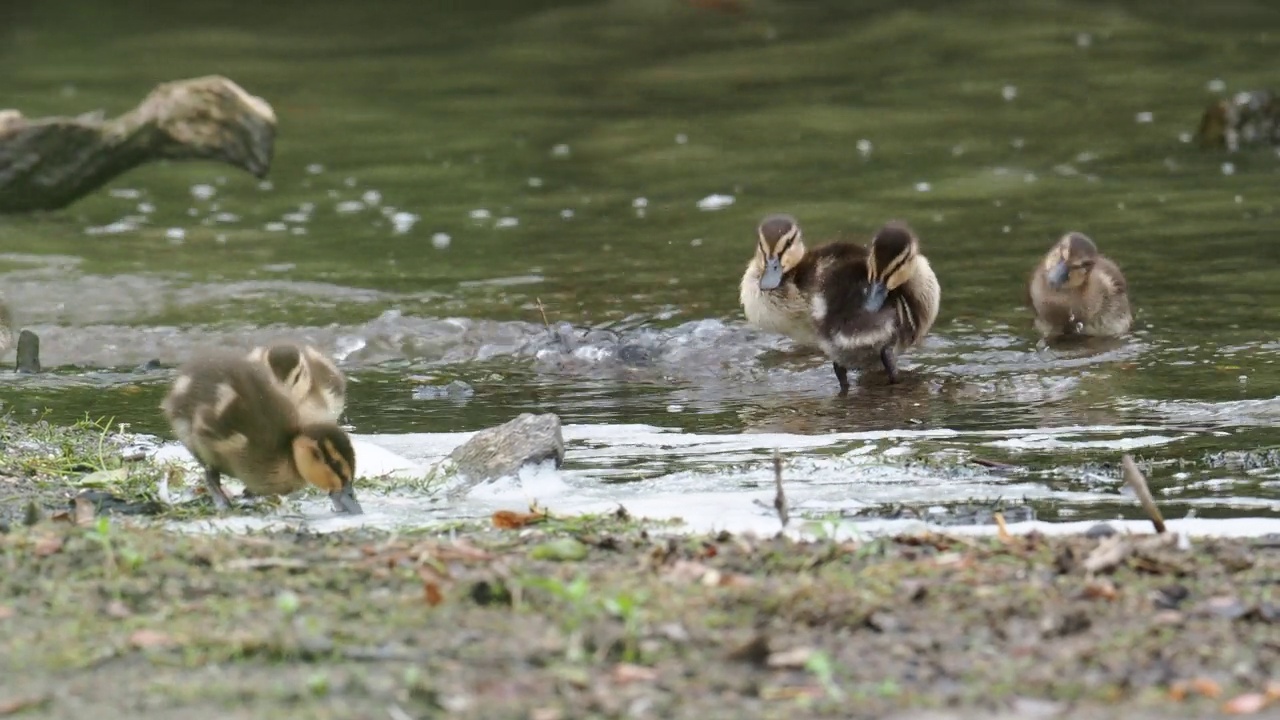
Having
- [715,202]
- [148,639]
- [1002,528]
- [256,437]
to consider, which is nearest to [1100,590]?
[1002,528]

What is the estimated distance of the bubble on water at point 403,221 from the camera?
37.5 feet

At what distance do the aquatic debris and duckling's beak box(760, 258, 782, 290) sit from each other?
11.4ft

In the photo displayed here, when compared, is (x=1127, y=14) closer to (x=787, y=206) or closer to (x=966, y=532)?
(x=787, y=206)

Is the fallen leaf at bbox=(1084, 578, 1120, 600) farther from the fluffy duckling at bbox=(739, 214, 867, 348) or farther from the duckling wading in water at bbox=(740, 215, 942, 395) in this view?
the fluffy duckling at bbox=(739, 214, 867, 348)

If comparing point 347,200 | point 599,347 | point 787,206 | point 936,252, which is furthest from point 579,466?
point 347,200

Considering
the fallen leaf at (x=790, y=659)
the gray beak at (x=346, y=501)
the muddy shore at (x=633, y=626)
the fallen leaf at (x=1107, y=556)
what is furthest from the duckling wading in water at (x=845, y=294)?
the fallen leaf at (x=790, y=659)

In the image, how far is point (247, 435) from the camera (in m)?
5.41

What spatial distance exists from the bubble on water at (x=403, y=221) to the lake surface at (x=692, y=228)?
6 cm

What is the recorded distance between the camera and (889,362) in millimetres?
7934

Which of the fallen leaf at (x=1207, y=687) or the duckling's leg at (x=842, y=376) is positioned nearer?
the fallen leaf at (x=1207, y=687)

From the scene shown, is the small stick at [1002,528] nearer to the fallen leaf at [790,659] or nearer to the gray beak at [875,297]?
the fallen leaf at [790,659]

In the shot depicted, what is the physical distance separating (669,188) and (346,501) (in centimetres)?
715

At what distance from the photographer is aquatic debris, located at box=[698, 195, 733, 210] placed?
11703mm

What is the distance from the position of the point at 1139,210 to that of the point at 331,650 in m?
8.47
